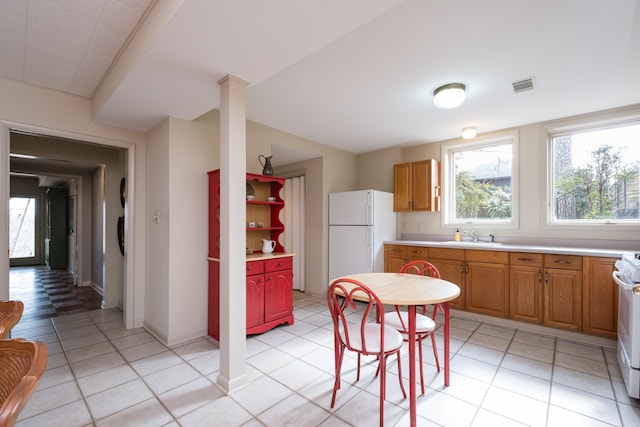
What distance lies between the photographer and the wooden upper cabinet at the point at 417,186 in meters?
4.27

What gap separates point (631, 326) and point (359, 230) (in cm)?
281

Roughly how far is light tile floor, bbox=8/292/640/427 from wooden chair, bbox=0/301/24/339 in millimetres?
834

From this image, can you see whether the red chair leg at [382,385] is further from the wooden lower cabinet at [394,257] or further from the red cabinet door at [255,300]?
the wooden lower cabinet at [394,257]

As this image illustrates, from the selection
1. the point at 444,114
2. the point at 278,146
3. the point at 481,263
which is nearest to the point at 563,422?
the point at 481,263

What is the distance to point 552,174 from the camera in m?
3.65

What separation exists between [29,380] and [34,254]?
10.2 metres

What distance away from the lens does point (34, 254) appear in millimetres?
7961

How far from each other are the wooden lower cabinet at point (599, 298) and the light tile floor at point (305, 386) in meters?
0.22

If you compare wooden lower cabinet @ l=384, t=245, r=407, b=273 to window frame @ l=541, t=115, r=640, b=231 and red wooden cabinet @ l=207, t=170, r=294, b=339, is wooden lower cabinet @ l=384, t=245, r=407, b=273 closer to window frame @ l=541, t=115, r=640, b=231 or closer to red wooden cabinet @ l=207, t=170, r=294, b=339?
red wooden cabinet @ l=207, t=170, r=294, b=339

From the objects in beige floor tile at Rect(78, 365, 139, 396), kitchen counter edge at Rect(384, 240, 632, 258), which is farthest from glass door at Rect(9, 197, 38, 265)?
kitchen counter edge at Rect(384, 240, 632, 258)

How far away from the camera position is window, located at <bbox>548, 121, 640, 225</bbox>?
3230mm

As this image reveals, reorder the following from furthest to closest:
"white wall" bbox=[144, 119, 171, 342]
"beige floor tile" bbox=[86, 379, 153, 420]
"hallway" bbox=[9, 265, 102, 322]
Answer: "hallway" bbox=[9, 265, 102, 322] → "white wall" bbox=[144, 119, 171, 342] → "beige floor tile" bbox=[86, 379, 153, 420]

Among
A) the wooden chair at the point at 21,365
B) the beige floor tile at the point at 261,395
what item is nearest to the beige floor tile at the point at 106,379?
the beige floor tile at the point at 261,395

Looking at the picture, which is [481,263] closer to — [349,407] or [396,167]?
[396,167]
